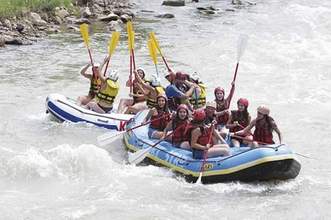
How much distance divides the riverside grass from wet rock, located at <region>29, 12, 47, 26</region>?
342 mm

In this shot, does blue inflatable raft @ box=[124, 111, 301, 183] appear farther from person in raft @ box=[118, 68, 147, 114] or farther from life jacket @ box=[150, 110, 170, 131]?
person in raft @ box=[118, 68, 147, 114]

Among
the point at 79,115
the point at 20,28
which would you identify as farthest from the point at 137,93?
the point at 20,28

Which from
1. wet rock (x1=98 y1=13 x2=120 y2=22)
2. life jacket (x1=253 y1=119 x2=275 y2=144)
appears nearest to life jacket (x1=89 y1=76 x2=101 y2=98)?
life jacket (x1=253 y1=119 x2=275 y2=144)

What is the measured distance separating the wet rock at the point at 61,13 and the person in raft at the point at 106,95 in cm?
1276

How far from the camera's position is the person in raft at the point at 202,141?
859cm

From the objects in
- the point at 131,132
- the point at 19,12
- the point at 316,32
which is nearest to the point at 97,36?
the point at 19,12

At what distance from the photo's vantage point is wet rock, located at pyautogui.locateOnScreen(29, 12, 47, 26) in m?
22.2

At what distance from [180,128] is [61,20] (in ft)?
50.7

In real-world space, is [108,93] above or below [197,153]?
below

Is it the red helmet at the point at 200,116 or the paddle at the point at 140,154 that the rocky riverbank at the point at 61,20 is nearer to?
the paddle at the point at 140,154

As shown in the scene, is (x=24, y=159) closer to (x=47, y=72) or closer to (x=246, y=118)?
(x=246, y=118)

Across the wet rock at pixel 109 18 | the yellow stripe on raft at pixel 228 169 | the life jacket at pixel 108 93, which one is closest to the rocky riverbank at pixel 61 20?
the wet rock at pixel 109 18

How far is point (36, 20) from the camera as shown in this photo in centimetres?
2236

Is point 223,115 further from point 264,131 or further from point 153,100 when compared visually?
point 153,100
